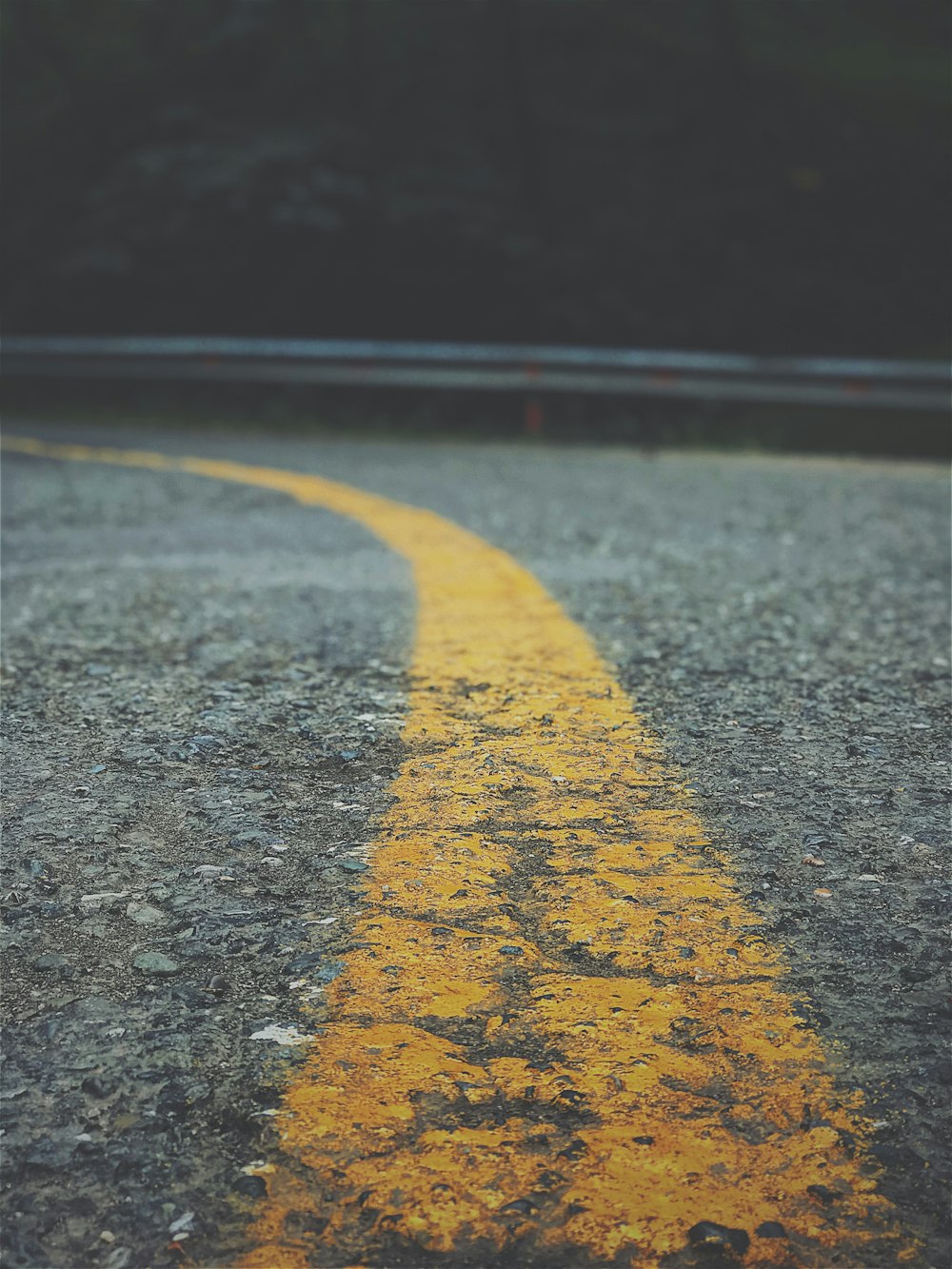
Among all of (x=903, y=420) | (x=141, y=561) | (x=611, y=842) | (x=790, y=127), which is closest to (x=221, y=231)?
(x=903, y=420)

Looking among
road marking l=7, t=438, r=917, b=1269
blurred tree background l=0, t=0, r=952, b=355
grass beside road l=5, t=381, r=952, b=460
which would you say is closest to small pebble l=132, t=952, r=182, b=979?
road marking l=7, t=438, r=917, b=1269

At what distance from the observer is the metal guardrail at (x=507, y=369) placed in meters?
8.94

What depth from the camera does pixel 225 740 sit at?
240 centimetres

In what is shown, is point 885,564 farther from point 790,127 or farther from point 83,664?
point 790,127

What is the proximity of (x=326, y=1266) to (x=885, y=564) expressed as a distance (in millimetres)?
3537

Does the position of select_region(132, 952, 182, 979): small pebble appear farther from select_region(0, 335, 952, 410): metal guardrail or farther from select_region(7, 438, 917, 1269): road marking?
select_region(0, 335, 952, 410): metal guardrail

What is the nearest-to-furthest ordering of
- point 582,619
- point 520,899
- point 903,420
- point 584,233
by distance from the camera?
point 520,899, point 582,619, point 903,420, point 584,233

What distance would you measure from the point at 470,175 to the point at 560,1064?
1932cm

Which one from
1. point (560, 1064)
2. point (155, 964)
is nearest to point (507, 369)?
point (155, 964)

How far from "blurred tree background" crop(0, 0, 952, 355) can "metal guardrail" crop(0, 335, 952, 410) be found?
502 centimetres

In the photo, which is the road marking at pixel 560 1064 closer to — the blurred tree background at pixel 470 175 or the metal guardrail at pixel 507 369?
the metal guardrail at pixel 507 369

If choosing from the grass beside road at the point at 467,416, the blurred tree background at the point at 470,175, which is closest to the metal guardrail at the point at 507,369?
the grass beside road at the point at 467,416

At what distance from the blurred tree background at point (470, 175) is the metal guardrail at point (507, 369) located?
5016mm

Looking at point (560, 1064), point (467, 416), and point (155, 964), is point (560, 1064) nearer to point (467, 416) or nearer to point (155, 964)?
point (155, 964)
